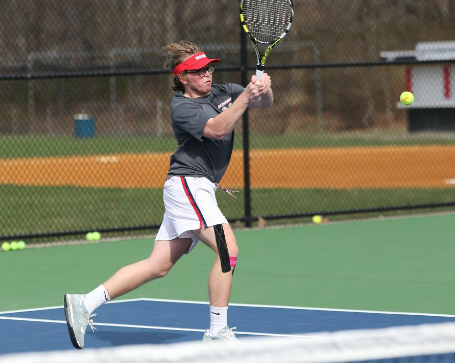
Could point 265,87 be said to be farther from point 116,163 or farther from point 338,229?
point 116,163

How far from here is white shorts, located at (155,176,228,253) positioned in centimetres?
672

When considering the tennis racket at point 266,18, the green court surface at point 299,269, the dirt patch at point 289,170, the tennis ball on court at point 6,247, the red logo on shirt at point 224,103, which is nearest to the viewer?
the red logo on shirt at point 224,103

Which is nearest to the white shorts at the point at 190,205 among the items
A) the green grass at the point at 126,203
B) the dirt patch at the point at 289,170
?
the green grass at the point at 126,203

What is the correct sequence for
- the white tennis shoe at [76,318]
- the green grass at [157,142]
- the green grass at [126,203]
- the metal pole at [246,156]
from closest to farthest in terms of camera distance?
the white tennis shoe at [76,318] < the metal pole at [246,156] < the green grass at [126,203] < the green grass at [157,142]

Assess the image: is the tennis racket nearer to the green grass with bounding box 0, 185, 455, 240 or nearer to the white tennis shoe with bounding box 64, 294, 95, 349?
the white tennis shoe with bounding box 64, 294, 95, 349

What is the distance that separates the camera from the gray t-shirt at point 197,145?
6.72m

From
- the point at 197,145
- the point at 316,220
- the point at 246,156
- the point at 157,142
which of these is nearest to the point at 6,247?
the point at 246,156

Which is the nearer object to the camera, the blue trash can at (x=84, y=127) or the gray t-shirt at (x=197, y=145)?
the gray t-shirt at (x=197, y=145)

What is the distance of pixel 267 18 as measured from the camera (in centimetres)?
766

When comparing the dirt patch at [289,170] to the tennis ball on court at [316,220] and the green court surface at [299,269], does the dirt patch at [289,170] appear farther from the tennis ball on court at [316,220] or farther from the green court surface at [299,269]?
the green court surface at [299,269]

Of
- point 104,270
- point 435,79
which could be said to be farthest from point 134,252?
point 435,79

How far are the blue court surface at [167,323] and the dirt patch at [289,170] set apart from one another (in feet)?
33.0

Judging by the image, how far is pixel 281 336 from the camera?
7.03 metres

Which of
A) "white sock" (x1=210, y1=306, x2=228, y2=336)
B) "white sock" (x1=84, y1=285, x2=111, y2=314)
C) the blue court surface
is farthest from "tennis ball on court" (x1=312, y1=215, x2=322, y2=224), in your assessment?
"white sock" (x1=210, y1=306, x2=228, y2=336)
